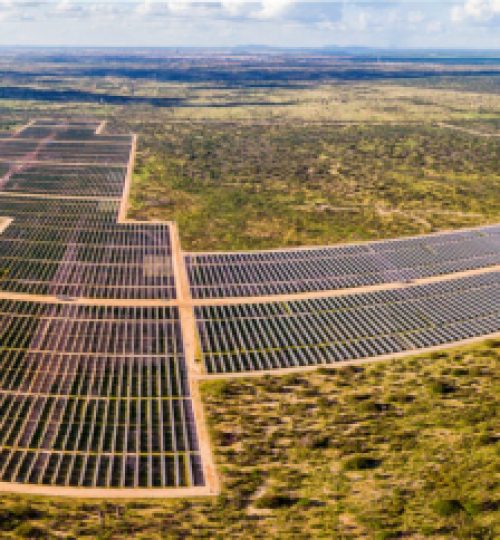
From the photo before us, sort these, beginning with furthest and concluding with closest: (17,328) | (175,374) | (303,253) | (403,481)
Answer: (303,253) → (17,328) → (175,374) → (403,481)

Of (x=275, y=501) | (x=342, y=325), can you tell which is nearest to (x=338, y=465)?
(x=275, y=501)

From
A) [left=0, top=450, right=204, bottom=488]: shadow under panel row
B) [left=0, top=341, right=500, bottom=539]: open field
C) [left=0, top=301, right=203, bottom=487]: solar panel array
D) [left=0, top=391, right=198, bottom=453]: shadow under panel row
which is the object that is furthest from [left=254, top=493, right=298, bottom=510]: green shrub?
[left=0, top=391, right=198, bottom=453]: shadow under panel row

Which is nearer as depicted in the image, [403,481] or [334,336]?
[403,481]

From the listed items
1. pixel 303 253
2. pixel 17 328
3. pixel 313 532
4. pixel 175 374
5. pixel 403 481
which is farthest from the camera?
pixel 303 253

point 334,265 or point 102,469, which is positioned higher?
point 334,265

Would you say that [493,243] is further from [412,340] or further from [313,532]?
[313,532]

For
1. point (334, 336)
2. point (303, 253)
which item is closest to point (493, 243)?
point (303, 253)

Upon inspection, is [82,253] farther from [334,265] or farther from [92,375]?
[334,265]

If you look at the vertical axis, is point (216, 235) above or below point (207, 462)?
above
